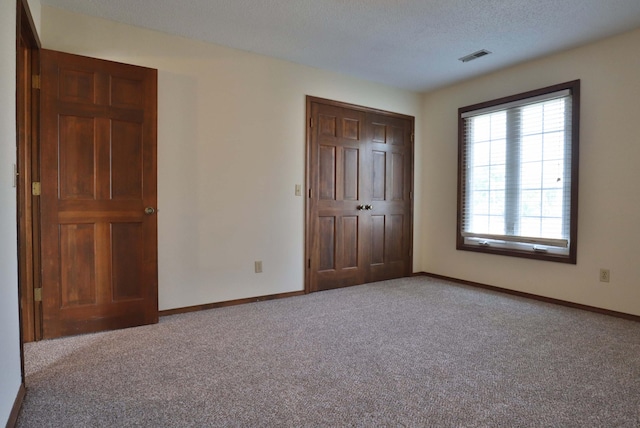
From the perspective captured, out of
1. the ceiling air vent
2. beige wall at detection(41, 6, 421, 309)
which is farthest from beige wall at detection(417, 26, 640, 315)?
beige wall at detection(41, 6, 421, 309)

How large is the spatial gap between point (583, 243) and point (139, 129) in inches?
157

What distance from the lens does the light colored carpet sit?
164 cm

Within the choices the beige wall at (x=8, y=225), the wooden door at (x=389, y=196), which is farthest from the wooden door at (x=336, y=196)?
the beige wall at (x=8, y=225)

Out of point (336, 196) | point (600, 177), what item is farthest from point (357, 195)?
point (600, 177)

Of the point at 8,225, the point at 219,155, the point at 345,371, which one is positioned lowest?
the point at 345,371

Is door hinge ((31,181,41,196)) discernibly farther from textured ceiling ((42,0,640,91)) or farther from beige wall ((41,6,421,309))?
textured ceiling ((42,0,640,91))

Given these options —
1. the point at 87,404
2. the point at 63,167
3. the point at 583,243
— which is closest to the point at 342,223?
the point at 583,243

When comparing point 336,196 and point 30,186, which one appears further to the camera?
point 336,196

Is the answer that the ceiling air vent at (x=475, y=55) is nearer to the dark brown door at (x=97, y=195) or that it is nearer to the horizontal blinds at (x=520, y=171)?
the horizontal blinds at (x=520, y=171)

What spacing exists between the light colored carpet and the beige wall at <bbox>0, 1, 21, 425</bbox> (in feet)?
0.71

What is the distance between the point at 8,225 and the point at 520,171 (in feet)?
13.6

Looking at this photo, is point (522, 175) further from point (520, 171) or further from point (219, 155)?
point (219, 155)

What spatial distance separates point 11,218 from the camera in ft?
5.58

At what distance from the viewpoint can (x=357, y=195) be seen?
4289mm
